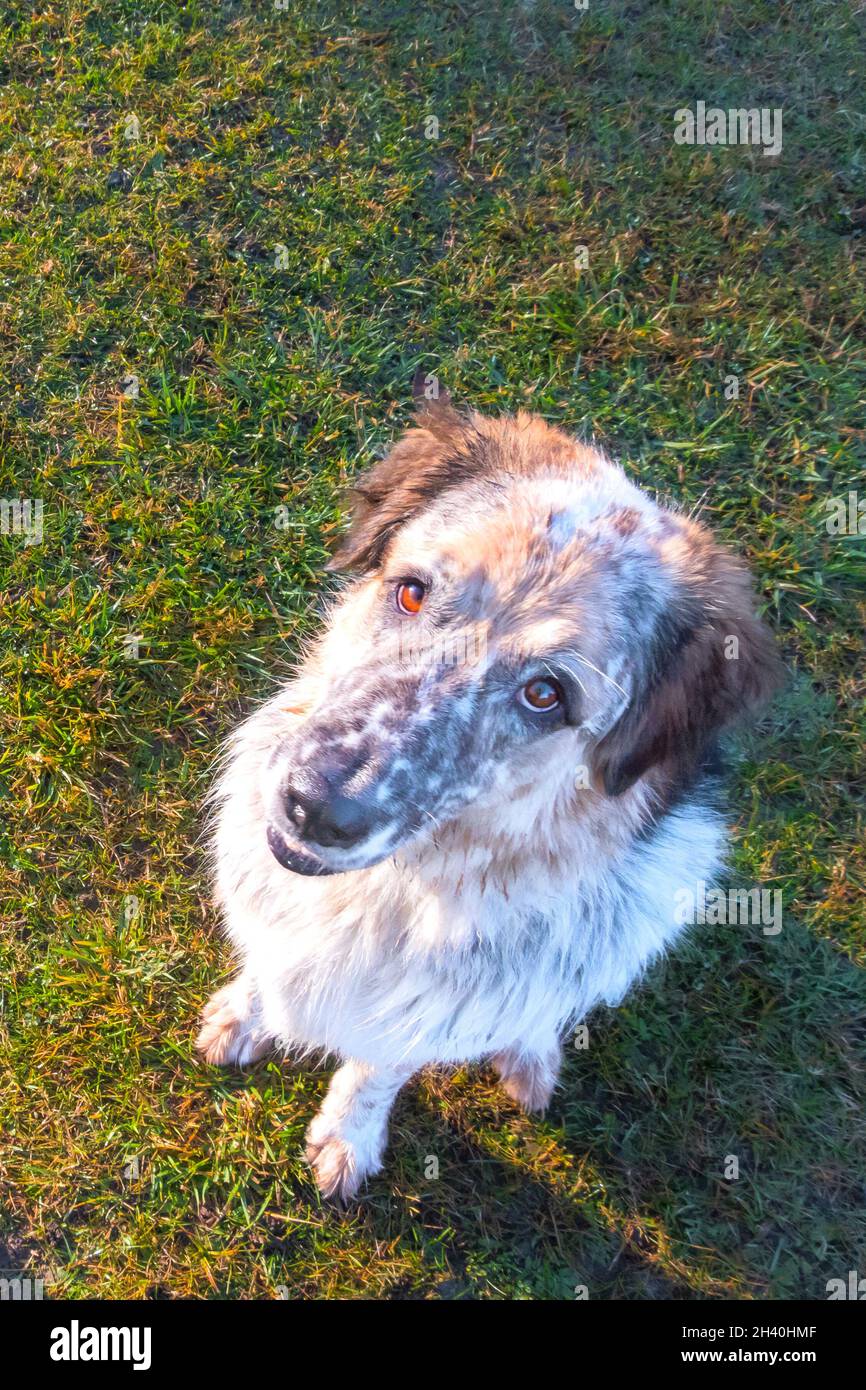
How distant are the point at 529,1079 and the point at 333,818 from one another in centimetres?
216

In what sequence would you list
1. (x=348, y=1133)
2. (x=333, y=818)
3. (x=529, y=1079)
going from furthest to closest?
(x=529, y=1079)
(x=348, y=1133)
(x=333, y=818)

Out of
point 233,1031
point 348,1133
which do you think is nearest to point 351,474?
point 233,1031

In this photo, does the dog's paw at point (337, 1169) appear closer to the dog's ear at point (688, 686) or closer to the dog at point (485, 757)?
the dog at point (485, 757)

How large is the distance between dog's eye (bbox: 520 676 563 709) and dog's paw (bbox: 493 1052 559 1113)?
1.91 meters

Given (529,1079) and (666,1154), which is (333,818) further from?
(666,1154)

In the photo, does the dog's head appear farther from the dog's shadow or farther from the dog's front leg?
the dog's shadow

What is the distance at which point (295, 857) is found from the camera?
254 centimetres

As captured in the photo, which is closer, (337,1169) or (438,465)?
(438,465)

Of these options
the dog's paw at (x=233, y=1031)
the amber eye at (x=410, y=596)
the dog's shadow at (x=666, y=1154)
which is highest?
the amber eye at (x=410, y=596)

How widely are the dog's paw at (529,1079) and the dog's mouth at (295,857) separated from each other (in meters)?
1.77

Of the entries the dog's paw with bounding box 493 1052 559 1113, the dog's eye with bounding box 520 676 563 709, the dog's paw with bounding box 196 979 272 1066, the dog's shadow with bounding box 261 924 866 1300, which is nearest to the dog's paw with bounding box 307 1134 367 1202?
the dog's shadow with bounding box 261 924 866 1300

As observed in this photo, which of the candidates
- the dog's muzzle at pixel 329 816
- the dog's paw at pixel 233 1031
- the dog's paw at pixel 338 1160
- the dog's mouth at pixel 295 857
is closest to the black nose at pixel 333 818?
the dog's muzzle at pixel 329 816

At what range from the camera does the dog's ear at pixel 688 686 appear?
2.75 meters
